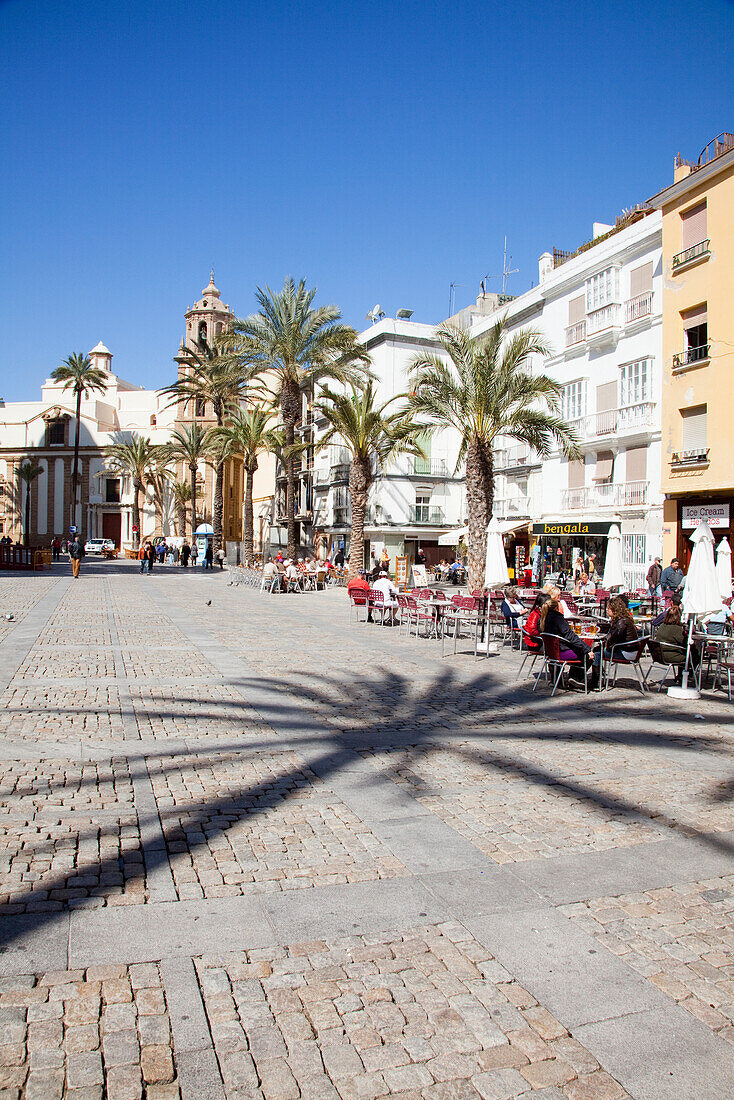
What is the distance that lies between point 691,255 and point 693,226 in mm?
977

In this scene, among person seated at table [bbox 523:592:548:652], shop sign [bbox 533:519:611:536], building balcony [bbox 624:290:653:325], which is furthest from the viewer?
shop sign [bbox 533:519:611:536]

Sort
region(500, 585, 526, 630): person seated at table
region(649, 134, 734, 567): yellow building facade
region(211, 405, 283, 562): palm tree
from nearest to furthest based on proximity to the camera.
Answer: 1. region(500, 585, 526, 630): person seated at table
2. region(649, 134, 734, 567): yellow building facade
3. region(211, 405, 283, 562): palm tree

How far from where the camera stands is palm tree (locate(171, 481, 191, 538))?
6919 cm

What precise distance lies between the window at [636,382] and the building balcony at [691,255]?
3.08 metres

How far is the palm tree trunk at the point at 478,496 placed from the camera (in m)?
18.8

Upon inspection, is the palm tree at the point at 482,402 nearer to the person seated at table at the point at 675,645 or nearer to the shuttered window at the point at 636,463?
the shuttered window at the point at 636,463

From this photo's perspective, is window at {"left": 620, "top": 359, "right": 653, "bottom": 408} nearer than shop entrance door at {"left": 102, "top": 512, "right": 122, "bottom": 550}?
Yes

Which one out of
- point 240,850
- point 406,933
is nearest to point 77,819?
point 240,850

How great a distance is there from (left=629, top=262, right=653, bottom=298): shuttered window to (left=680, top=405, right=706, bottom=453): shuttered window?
4.99 metres

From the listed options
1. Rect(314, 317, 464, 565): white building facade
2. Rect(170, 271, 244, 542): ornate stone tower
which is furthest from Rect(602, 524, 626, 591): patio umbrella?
Rect(170, 271, 244, 542): ornate stone tower

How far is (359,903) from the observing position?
379cm

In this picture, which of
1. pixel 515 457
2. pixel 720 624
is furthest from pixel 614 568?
pixel 515 457

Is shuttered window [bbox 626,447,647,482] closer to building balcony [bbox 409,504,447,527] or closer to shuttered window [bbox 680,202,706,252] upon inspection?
shuttered window [bbox 680,202,706,252]

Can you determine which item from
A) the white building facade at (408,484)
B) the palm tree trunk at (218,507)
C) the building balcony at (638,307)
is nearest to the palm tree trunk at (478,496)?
the building balcony at (638,307)
